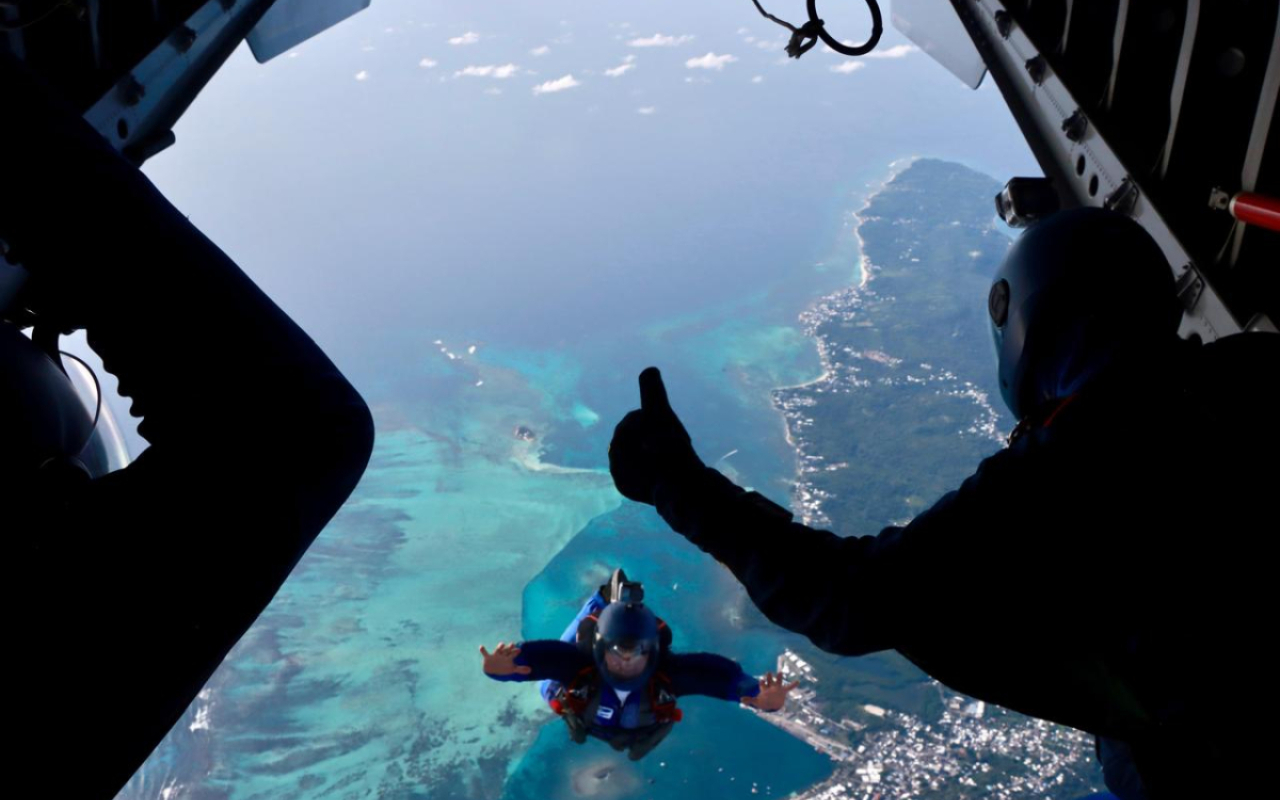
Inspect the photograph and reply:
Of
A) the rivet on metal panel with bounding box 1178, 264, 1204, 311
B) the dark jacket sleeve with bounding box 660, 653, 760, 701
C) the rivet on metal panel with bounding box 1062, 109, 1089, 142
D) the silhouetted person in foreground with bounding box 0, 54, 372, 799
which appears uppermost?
the silhouetted person in foreground with bounding box 0, 54, 372, 799

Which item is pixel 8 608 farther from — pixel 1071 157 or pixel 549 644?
pixel 549 644

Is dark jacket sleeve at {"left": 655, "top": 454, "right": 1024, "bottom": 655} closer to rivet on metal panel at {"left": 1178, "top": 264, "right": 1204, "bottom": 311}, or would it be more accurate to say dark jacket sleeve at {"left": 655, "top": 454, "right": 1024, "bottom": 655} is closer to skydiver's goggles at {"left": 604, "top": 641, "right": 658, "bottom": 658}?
rivet on metal panel at {"left": 1178, "top": 264, "right": 1204, "bottom": 311}

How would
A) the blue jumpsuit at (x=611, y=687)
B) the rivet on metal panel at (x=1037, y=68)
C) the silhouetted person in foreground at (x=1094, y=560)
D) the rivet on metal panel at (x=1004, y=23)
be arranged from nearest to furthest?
1. the silhouetted person in foreground at (x=1094, y=560)
2. the rivet on metal panel at (x=1037, y=68)
3. the rivet on metal panel at (x=1004, y=23)
4. the blue jumpsuit at (x=611, y=687)

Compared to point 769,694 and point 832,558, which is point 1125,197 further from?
point 769,694

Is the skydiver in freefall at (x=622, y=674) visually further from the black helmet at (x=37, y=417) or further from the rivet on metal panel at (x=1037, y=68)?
the black helmet at (x=37, y=417)

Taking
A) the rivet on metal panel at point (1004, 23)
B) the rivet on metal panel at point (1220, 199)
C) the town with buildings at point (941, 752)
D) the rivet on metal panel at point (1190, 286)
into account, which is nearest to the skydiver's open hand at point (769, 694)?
the rivet on metal panel at point (1004, 23)

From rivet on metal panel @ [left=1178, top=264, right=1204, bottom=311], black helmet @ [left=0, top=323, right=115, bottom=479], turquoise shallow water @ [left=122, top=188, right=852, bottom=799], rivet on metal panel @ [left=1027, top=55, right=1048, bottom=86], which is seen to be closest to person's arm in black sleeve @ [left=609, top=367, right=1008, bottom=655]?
black helmet @ [left=0, top=323, right=115, bottom=479]

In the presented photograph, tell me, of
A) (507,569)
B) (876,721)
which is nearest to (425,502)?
(507,569)
